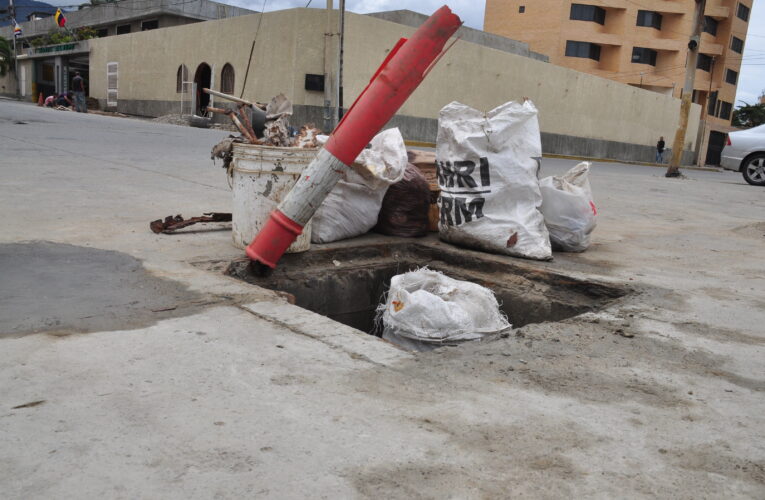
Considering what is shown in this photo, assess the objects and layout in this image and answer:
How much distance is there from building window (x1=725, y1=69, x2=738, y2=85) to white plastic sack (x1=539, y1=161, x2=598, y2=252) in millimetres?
48600

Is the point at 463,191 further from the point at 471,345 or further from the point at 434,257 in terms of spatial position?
the point at 471,345

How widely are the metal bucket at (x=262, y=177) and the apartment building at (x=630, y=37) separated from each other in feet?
127

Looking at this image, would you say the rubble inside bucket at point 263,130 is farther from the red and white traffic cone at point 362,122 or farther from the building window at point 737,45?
the building window at point 737,45

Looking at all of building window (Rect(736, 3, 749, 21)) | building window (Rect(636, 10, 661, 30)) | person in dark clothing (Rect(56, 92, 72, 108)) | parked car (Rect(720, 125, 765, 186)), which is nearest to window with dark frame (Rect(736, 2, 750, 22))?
→ building window (Rect(736, 3, 749, 21))

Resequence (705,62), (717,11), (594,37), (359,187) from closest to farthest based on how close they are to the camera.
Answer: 1. (359,187)
2. (594,37)
3. (717,11)
4. (705,62)

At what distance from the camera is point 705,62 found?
43.8 meters

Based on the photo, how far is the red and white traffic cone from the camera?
2.97 meters

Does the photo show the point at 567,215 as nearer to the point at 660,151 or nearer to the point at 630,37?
the point at 660,151

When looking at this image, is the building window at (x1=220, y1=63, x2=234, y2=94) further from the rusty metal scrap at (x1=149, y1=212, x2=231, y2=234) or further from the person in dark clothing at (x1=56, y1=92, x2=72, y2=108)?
the rusty metal scrap at (x1=149, y1=212, x2=231, y2=234)

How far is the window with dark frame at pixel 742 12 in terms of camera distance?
4451cm

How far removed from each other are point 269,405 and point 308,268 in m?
2.03

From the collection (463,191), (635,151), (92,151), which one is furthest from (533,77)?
(463,191)

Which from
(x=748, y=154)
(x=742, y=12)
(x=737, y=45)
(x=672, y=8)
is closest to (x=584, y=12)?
(x=672, y=8)

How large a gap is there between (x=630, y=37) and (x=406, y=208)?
41270 mm
